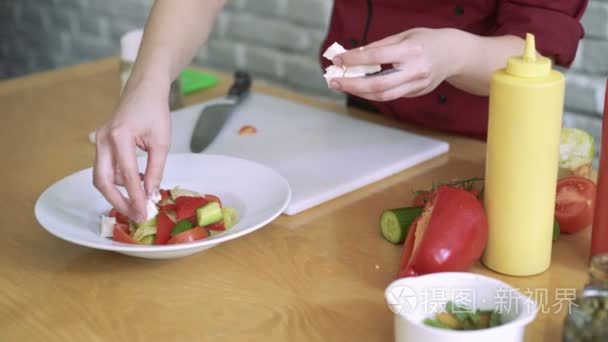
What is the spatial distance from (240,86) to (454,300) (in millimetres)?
868

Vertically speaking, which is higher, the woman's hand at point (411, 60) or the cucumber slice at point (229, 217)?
the woman's hand at point (411, 60)

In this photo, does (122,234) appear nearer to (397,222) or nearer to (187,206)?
(187,206)

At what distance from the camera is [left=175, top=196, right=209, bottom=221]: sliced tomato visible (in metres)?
0.96

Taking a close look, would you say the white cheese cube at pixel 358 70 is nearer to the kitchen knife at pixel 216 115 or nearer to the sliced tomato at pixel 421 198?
the sliced tomato at pixel 421 198

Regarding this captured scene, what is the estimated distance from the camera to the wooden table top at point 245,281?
0.81 m

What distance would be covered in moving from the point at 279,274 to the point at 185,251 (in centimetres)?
11

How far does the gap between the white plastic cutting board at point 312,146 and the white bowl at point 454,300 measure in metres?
0.36

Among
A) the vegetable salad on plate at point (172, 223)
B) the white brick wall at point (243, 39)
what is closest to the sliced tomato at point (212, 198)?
the vegetable salad on plate at point (172, 223)

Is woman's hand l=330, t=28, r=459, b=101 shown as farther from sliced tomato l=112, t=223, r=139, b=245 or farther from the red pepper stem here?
sliced tomato l=112, t=223, r=139, b=245

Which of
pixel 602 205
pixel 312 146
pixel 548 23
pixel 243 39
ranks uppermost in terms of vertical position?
pixel 548 23

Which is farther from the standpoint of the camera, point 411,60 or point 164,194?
point 164,194

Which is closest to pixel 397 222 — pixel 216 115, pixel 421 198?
pixel 421 198

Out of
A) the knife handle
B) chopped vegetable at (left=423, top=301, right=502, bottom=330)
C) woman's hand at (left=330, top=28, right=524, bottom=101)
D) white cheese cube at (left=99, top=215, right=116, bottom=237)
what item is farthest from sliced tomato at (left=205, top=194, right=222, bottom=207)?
the knife handle

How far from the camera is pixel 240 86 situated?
1512 millimetres
